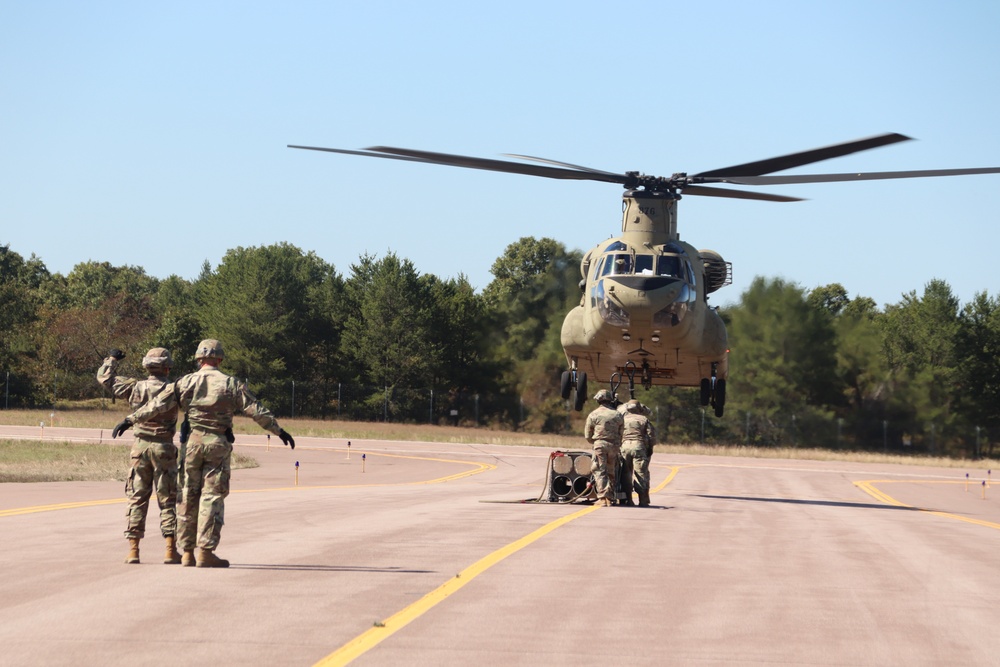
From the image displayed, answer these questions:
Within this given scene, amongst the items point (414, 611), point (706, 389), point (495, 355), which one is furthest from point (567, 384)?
point (495, 355)

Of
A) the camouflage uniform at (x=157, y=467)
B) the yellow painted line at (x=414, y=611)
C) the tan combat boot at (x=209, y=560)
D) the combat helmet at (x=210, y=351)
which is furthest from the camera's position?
the combat helmet at (x=210, y=351)

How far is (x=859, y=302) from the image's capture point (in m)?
124

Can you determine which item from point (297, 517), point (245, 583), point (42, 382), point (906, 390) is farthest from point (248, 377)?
point (245, 583)

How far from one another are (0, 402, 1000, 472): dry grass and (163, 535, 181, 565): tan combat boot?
1781 inches

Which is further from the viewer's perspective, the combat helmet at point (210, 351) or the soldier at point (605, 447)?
the soldier at point (605, 447)

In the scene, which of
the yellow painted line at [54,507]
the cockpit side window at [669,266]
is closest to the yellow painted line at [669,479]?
the cockpit side window at [669,266]

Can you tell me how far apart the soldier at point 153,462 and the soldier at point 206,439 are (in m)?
0.15

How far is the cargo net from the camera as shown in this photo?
2123 cm

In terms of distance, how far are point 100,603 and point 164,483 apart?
273 cm

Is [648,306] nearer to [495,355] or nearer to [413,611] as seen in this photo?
[413,611]

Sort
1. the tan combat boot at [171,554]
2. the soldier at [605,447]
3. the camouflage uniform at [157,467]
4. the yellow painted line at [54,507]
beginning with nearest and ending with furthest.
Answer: the tan combat boot at [171,554]
the camouflage uniform at [157,467]
the yellow painted line at [54,507]
the soldier at [605,447]

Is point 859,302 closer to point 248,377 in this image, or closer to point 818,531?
point 248,377

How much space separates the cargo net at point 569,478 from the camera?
21.2 meters

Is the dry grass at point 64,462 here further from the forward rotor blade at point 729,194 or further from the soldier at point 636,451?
the forward rotor blade at point 729,194
